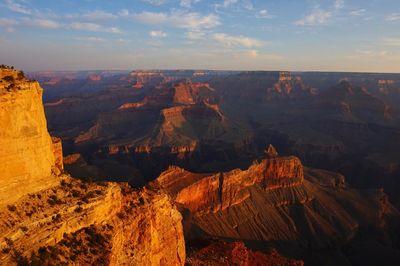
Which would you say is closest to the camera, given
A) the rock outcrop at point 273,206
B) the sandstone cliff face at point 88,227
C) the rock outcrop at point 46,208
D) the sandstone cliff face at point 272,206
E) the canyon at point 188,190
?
the sandstone cliff face at point 88,227

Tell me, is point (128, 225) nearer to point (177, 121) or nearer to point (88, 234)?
point (88, 234)

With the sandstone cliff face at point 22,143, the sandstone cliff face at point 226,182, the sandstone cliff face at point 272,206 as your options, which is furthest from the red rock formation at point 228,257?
the sandstone cliff face at point 226,182

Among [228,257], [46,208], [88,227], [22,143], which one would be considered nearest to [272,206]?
[228,257]

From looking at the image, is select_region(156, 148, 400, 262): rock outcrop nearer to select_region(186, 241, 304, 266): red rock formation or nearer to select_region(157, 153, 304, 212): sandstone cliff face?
select_region(157, 153, 304, 212): sandstone cliff face

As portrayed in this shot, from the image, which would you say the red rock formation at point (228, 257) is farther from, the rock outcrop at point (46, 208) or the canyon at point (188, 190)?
the rock outcrop at point (46, 208)

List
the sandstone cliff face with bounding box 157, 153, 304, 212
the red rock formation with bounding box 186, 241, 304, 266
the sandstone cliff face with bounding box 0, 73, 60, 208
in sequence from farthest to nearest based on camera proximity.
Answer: the sandstone cliff face with bounding box 157, 153, 304, 212
the red rock formation with bounding box 186, 241, 304, 266
the sandstone cliff face with bounding box 0, 73, 60, 208

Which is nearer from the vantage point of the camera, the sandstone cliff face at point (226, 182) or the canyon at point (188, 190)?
the canyon at point (188, 190)

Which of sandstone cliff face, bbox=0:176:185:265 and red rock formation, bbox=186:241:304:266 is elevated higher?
sandstone cliff face, bbox=0:176:185:265

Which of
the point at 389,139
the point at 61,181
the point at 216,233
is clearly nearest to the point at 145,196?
the point at 61,181

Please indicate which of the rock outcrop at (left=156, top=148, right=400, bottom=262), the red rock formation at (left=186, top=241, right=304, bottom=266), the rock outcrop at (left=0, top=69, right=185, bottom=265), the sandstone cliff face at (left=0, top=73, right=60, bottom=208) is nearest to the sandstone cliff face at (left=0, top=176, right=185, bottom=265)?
the rock outcrop at (left=0, top=69, right=185, bottom=265)
